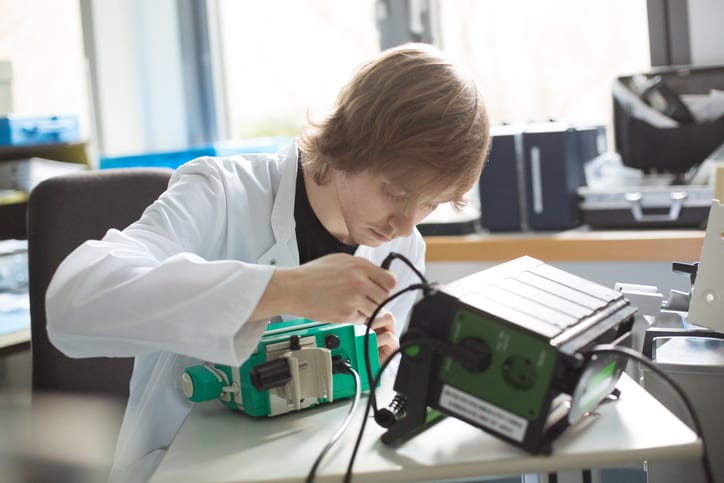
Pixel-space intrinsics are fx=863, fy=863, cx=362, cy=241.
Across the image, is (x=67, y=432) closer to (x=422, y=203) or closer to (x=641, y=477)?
(x=422, y=203)

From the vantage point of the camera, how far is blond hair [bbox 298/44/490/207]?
114 centimetres

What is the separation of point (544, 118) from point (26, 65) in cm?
180

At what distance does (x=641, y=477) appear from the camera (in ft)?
7.04

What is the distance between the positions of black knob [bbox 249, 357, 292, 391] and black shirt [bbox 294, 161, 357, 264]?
1.07ft

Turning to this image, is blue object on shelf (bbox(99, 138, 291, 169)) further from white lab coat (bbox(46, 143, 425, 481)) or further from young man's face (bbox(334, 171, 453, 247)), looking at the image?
young man's face (bbox(334, 171, 453, 247))

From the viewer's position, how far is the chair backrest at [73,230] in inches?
63.8

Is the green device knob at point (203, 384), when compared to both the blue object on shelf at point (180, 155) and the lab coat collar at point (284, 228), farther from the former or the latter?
the blue object on shelf at point (180, 155)

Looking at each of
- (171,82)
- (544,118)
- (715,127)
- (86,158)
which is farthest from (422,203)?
(171,82)

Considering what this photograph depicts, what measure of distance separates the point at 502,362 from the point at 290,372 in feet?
0.95

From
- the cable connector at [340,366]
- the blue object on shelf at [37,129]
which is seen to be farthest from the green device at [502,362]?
the blue object on shelf at [37,129]

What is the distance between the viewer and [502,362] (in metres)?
0.94

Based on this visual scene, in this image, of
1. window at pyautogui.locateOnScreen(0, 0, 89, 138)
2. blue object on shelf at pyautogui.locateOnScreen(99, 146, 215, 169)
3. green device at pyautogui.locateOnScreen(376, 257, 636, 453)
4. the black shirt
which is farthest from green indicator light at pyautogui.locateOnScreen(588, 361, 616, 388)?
window at pyautogui.locateOnScreen(0, 0, 89, 138)

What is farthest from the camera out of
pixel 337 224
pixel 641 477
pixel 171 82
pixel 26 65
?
pixel 171 82

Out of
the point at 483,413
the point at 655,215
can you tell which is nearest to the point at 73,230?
the point at 483,413
